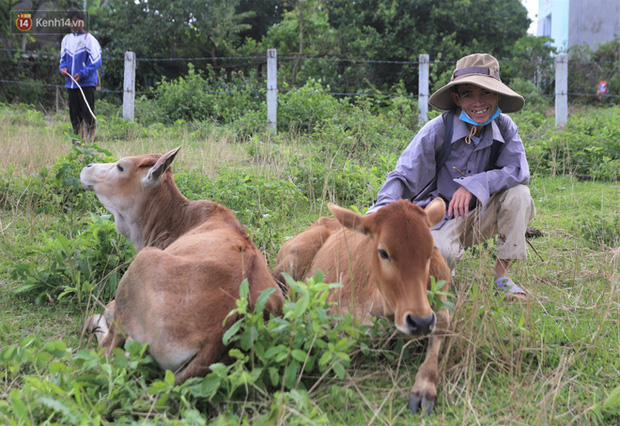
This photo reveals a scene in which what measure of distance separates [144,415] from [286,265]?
2.08m

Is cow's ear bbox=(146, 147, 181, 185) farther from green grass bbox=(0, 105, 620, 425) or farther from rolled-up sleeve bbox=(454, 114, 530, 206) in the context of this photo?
rolled-up sleeve bbox=(454, 114, 530, 206)

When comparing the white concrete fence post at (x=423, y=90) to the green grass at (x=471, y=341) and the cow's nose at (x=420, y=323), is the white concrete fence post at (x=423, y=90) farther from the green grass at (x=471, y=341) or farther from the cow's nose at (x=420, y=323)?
the cow's nose at (x=420, y=323)

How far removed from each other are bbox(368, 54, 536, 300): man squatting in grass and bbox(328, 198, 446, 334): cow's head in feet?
3.35

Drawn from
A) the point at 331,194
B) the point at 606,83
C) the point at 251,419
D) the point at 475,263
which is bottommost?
the point at 251,419

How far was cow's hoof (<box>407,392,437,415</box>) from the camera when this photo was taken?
3074mm

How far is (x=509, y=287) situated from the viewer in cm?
446

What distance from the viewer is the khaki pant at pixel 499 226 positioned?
182 inches

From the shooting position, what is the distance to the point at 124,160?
197 inches

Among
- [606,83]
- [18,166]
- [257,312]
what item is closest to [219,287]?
[257,312]

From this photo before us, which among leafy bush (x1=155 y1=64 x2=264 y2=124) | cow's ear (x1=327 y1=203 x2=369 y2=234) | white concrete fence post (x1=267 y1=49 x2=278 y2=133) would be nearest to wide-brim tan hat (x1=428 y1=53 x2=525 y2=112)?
cow's ear (x1=327 y1=203 x2=369 y2=234)

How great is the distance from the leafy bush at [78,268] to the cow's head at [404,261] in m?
2.11

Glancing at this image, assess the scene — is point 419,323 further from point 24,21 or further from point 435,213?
point 24,21

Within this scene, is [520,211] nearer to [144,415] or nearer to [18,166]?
[144,415]

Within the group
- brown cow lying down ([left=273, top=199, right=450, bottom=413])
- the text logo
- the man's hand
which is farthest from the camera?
the text logo
